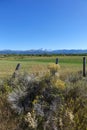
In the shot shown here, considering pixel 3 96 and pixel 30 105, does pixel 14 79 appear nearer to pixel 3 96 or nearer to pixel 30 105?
pixel 3 96

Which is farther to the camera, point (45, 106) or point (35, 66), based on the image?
point (35, 66)

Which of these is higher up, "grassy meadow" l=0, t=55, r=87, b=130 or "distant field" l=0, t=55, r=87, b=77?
"grassy meadow" l=0, t=55, r=87, b=130

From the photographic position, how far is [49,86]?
25.3 ft

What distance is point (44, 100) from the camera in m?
7.31

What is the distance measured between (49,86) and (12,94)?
1098mm

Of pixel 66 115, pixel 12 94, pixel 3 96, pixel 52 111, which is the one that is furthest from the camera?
pixel 3 96

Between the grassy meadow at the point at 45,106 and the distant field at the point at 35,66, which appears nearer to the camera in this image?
the grassy meadow at the point at 45,106

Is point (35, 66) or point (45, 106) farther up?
point (45, 106)

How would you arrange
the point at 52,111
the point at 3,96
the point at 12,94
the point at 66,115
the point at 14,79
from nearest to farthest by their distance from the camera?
the point at 66,115
the point at 52,111
the point at 12,94
the point at 3,96
the point at 14,79

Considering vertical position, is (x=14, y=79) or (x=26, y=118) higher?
(x=14, y=79)

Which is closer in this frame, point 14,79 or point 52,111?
point 52,111

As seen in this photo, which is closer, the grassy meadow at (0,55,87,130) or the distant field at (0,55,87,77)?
the grassy meadow at (0,55,87,130)

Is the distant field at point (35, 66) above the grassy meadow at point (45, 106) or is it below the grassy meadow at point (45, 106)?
below

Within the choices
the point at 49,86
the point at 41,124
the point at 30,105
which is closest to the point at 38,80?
the point at 49,86
